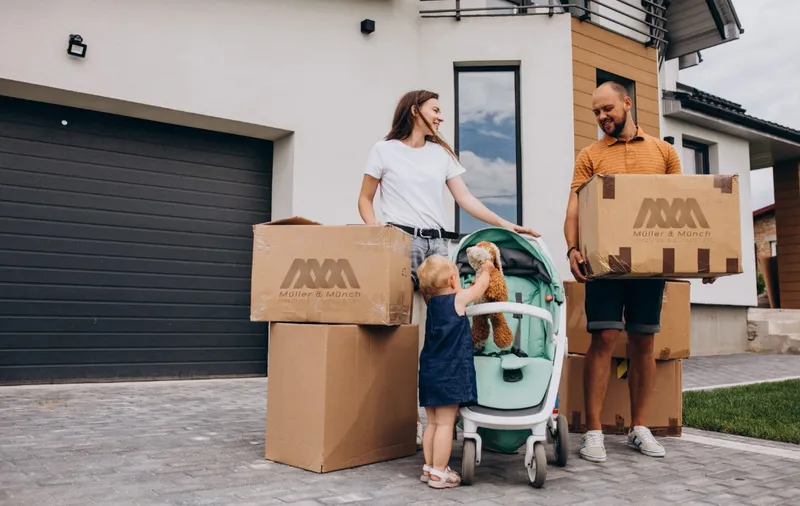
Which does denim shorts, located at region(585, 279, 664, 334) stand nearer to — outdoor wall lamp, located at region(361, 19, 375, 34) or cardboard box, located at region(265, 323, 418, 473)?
cardboard box, located at region(265, 323, 418, 473)

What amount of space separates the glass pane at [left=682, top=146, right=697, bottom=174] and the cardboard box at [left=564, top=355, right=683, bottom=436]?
8.32 m

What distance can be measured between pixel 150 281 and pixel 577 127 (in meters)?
5.61

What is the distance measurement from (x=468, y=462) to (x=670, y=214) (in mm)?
1597

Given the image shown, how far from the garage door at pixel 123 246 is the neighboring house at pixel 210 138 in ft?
0.05

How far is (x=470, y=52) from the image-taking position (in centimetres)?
895

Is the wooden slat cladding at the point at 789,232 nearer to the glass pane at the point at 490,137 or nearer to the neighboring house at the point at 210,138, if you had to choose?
the neighboring house at the point at 210,138

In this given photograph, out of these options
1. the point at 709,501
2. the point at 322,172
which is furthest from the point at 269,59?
the point at 709,501

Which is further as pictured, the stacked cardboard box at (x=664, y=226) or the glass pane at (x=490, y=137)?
the glass pane at (x=490, y=137)

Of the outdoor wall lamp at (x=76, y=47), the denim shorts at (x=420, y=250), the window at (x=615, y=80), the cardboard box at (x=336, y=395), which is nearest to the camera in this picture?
the cardboard box at (x=336, y=395)

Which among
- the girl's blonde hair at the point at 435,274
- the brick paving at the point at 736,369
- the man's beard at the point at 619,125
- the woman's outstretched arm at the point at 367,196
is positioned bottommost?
the brick paving at the point at 736,369

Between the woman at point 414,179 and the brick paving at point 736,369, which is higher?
the woman at point 414,179

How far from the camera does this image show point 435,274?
3.29 meters

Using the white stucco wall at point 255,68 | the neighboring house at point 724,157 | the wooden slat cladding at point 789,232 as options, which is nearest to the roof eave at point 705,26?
the neighboring house at point 724,157

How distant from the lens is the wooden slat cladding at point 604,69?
9.12 meters
